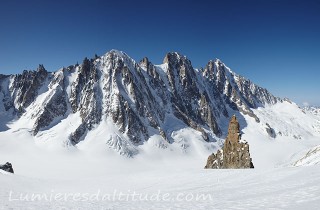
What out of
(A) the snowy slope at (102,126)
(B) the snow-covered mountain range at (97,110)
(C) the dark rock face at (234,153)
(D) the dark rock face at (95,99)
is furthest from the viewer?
(D) the dark rock face at (95,99)

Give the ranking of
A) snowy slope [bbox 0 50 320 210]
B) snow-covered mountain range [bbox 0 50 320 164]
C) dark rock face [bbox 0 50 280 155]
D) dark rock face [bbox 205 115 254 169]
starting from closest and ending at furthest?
1. dark rock face [bbox 205 115 254 169]
2. snowy slope [bbox 0 50 320 210]
3. snow-covered mountain range [bbox 0 50 320 164]
4. dark rock face [bbox 0 50 280 155]

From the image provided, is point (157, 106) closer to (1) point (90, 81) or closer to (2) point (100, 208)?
(1) point (90, 81)

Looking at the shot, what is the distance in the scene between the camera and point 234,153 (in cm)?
7469

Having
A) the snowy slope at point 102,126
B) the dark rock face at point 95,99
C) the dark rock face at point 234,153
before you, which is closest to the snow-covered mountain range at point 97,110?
the dark rock face at point 95,99

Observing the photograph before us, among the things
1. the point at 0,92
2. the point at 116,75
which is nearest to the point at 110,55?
the point at 116,75

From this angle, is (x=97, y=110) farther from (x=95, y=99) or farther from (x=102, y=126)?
(x=102, y=126)

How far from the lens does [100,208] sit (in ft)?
67.5

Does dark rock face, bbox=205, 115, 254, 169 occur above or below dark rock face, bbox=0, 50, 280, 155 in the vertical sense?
below

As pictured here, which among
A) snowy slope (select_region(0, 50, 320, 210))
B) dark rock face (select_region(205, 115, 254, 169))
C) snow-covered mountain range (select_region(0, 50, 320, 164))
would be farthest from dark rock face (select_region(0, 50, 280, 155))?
dark rock face (select_region(205, 115, 254, 169))

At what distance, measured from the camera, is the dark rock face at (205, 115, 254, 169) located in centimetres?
7081

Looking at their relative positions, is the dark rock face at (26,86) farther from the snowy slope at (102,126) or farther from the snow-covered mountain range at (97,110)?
the snowy slope at (102,126)

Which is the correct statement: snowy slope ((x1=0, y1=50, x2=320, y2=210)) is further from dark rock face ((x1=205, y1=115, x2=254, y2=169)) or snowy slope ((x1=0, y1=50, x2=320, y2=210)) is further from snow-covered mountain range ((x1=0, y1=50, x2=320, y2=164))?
dark rock face ((x1=205, y1=115, x2=254, y2=169))

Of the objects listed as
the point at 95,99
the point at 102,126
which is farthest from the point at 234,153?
the point at 95,99

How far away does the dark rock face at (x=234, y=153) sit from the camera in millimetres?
70812
